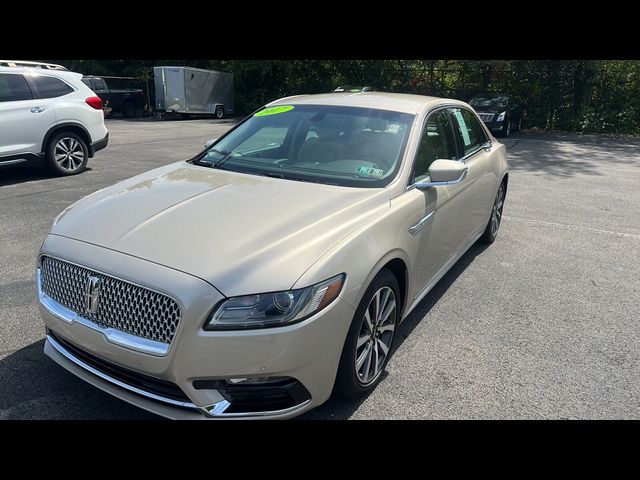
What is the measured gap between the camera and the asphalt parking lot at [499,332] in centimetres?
285

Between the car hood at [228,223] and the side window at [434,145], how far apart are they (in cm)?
57

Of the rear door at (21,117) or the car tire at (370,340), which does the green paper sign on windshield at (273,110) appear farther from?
the rear door at (21,117)

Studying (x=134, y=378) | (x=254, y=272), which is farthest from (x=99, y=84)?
(x=254, y=272)

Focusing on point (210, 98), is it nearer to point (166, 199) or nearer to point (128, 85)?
point (128, 85)

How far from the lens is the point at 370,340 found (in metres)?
2.87

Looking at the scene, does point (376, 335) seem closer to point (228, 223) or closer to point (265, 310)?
point (265, 310)

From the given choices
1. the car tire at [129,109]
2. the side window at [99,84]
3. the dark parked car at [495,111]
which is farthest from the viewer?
the car tire at [129,109]

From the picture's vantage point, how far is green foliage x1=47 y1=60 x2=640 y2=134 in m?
19.1

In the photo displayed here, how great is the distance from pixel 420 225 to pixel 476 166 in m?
1.56

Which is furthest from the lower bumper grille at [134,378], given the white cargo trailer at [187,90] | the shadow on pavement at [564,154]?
the white cargo trailer at [187,90]

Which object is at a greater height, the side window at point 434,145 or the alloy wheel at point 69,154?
the side window at point 434,145

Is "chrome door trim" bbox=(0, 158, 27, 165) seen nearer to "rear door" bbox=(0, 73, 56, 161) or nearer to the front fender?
"rear door" bbox=(0, 73, 56, 161)

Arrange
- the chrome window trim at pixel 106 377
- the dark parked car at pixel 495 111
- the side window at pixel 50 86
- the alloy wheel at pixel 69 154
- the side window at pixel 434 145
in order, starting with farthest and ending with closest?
the dark parked car at pixel 495 111 → the alloy wheel at pixel 69 154 → the side window at pixel 50 86 → the side window at pixel 434 145 → the chrome window trim at pixel 106 377

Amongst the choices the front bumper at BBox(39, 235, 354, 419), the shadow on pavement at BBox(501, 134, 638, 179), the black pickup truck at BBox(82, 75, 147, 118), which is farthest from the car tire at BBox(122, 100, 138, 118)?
the front bumper at BBox(39, 235, 354, 419)
